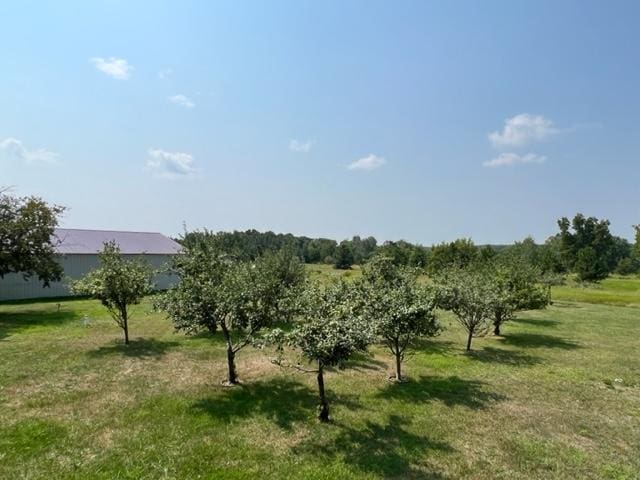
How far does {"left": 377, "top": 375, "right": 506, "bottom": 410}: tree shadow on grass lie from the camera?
13.0m

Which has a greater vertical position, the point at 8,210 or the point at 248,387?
the point at 8,210

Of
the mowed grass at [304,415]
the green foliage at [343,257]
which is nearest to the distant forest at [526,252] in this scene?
the green foliage at [343,257]

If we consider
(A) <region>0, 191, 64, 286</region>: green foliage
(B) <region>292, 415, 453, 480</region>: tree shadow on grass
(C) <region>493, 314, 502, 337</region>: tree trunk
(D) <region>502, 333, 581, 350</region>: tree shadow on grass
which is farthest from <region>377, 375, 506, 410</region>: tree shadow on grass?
(A) <region>0, 191, 64, 286</region>: green foliage

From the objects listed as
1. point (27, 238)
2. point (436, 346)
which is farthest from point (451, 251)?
point (27, 238)

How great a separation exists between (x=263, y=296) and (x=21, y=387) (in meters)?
8.67

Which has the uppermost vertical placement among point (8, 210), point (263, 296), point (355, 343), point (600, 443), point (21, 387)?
point (8, 210)

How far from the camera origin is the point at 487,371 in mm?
16516

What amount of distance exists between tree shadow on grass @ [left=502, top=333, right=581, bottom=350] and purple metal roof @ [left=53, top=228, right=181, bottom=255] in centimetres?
3613

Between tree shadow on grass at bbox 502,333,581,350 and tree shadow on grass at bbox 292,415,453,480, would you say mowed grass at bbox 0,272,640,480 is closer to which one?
tree shadow on grass at bbox 292,415,453,480

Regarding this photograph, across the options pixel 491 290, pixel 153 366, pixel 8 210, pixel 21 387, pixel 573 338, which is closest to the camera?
pixel 21 387

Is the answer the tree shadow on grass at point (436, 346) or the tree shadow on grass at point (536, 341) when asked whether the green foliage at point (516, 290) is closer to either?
the tree shadow on grass at point (536, 341)

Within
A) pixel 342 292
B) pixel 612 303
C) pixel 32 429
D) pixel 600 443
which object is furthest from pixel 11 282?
pixel 612 303

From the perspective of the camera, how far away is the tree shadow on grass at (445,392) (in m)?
13.0

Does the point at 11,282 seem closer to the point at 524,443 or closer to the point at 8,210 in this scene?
the point at 8,210
